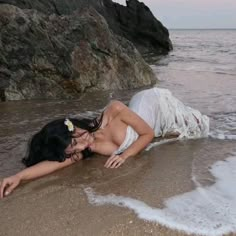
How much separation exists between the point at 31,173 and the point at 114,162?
2.28ft

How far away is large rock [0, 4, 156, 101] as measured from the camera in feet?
24.3

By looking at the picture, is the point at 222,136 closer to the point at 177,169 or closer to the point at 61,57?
the point at 177,169

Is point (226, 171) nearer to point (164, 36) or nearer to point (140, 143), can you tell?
Answer: point (140, 143)

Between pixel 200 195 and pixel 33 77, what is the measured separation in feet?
16.9

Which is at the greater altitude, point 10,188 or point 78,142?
point 78,142

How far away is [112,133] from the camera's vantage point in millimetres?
3842

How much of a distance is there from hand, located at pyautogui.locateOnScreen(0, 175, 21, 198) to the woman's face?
488mm

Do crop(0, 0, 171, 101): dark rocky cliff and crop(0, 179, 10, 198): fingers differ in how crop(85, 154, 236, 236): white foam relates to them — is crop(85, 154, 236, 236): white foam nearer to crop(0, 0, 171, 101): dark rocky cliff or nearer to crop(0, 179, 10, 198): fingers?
crop(0, 179, 10, 198): fingers

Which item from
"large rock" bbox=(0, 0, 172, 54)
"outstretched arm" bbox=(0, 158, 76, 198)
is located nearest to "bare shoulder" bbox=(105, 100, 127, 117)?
"outstretched arm" bbox=(0, 158, 76, 198)

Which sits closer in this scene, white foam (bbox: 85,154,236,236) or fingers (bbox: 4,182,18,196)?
white foam (bbox: 85,154,236,236)

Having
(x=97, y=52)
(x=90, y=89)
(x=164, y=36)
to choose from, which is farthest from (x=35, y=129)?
(x=164, y=36)

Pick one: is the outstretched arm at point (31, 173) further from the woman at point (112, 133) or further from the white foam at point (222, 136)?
the white foam at point (222, 136)

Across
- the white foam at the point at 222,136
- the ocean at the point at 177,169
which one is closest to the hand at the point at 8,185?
the ocean at the point at 177,169

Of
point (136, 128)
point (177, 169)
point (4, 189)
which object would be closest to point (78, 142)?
point (136, 128)
